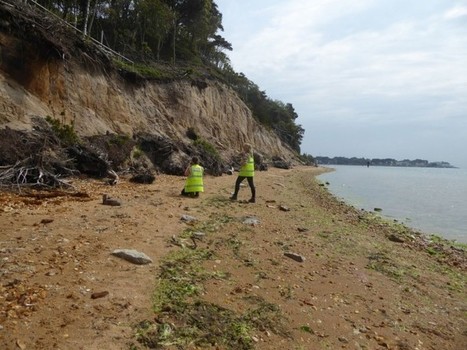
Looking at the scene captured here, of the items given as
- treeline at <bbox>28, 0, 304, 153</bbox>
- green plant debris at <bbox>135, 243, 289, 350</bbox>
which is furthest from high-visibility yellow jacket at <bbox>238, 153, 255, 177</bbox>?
treeline at <bbox>28, 0, 304, 153</bbox>

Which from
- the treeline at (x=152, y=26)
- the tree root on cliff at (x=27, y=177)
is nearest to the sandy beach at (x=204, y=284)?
the tree root on cliff at (x=27, y=177)

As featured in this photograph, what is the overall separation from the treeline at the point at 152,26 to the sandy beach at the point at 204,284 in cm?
1650

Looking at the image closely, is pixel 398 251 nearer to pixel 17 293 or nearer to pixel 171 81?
pixel 17 293

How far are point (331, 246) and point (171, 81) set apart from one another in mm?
→ 23076

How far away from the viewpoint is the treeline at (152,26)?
1128 inches

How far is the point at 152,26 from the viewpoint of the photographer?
35.7 metres

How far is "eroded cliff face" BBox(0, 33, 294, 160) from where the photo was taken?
528 inches

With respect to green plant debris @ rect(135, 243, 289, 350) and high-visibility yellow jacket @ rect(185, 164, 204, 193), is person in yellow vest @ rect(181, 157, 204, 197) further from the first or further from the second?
green plant debris @ rect(135, 243, 289, 350)

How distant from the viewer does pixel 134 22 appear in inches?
1452

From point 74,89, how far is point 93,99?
3.99 ft

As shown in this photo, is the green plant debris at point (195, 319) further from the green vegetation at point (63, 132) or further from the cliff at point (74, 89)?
the cliff at point (74, 89)

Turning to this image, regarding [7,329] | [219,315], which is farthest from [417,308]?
[7,329]

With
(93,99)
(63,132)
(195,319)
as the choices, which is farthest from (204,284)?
(93,99)

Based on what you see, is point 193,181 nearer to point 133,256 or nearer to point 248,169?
point 248,169
